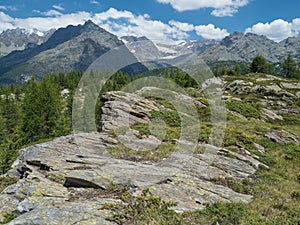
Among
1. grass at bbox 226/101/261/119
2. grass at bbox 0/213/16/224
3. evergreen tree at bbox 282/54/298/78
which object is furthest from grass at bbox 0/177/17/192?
evergreen tree at bbox 282/54/298/78

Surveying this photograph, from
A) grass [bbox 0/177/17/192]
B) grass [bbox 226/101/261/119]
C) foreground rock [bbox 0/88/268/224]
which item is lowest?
grass [bbox 0/177/17/192]

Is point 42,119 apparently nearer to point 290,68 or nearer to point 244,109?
point 244,109

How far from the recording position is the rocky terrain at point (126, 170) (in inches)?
445

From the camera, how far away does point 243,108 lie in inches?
1688

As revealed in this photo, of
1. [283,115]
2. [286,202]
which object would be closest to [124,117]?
[286,202]

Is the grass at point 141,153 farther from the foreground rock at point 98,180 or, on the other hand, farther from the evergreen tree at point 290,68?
the evergreen tree at point 290,68

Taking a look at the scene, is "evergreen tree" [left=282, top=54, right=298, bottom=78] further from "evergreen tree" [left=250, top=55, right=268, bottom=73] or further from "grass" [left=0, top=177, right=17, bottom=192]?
"grass" [left=0, top=177, right=17, bottom=192]

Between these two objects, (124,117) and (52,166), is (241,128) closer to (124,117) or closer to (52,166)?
(124,117)

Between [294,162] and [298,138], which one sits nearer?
[294,162]

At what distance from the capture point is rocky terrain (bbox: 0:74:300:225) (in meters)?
11.3

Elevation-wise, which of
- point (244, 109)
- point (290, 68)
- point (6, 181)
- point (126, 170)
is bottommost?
point (6, 181)

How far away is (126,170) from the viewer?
47.3 feet

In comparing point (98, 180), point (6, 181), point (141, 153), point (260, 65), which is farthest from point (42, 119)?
point (260, 65)

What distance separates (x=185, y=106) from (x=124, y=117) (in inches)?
509
